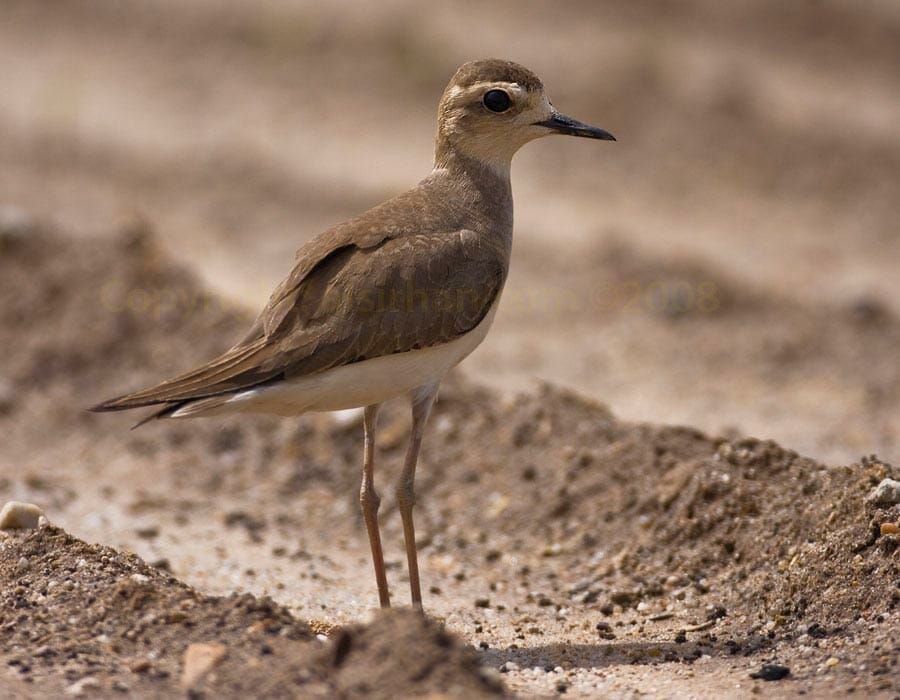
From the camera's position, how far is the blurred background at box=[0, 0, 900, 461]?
11531 millimetres

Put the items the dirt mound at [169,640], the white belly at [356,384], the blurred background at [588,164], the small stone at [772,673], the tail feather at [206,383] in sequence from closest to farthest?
1. the dirt mound at [169,640]
2. the small stone at [772,673]
3. the tail feather at [206,383]
4. the white belly at [356,384]
5. the blurred background at [588,164]

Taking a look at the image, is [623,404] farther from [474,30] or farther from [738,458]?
[474,30]

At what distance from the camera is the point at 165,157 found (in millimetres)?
16547

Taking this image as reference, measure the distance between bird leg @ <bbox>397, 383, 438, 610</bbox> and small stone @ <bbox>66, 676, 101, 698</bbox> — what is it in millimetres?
1784

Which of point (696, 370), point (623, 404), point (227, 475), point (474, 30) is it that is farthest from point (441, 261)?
point (474, 30)

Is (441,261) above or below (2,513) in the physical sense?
above

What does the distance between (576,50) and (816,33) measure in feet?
10.5

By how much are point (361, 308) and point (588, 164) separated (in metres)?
10.1

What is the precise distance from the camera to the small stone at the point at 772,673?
5.61 metres

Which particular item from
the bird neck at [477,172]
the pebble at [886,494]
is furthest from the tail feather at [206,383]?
the pebble at [886,494]

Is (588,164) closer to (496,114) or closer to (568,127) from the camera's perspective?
(568,127)

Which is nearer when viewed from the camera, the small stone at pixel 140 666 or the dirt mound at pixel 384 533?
the small stone at pixel 140 666

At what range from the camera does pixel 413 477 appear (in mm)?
6805

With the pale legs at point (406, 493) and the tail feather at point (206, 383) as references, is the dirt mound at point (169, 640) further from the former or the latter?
the pale legs at point (406, 493)
